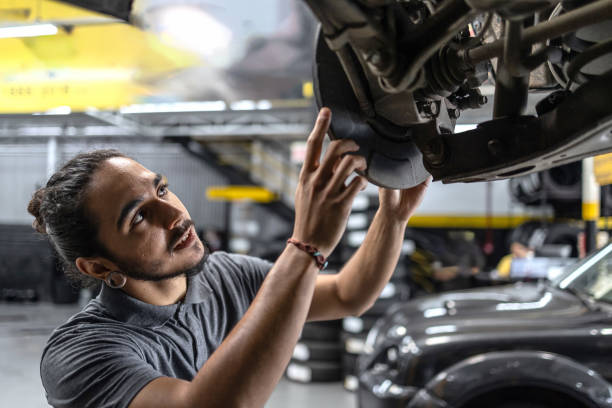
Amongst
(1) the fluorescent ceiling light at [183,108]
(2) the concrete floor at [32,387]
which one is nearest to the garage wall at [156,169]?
(1) the fluorescent ceiling light at [183,108]

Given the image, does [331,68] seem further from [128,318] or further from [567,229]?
[567,229]

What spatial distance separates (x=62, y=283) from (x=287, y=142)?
5351 millimetres

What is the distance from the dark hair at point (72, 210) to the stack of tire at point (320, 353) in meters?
3.54

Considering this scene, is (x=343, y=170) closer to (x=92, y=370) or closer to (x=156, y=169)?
(x=92, y=370)

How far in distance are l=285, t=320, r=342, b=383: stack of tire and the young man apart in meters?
3.21

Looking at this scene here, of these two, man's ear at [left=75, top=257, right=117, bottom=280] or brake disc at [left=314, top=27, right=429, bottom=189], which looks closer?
brake disc at [left=314, top=27, right=429, bottom=189]

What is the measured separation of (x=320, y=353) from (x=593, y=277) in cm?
238

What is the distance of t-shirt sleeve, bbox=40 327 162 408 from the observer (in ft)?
3.18

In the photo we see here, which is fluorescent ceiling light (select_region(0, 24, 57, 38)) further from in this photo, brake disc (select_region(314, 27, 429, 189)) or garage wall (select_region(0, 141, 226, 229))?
garage wall (select_region(0, 141, 226, 229))

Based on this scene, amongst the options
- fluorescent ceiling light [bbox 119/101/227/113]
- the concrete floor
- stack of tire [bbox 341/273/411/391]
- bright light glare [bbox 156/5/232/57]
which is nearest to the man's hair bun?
the concrete floor

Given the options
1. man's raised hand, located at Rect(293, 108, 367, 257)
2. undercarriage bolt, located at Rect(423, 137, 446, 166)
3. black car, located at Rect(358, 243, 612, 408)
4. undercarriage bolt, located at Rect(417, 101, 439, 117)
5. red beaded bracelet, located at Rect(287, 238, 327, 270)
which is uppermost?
undercarriage bolt, located at Rect(417, 101, 439, 117)

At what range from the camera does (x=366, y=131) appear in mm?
995

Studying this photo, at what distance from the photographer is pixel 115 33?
3781 mm

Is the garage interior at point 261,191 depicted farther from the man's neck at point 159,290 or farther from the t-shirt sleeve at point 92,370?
the t-shirt sleeve at point 92,370
